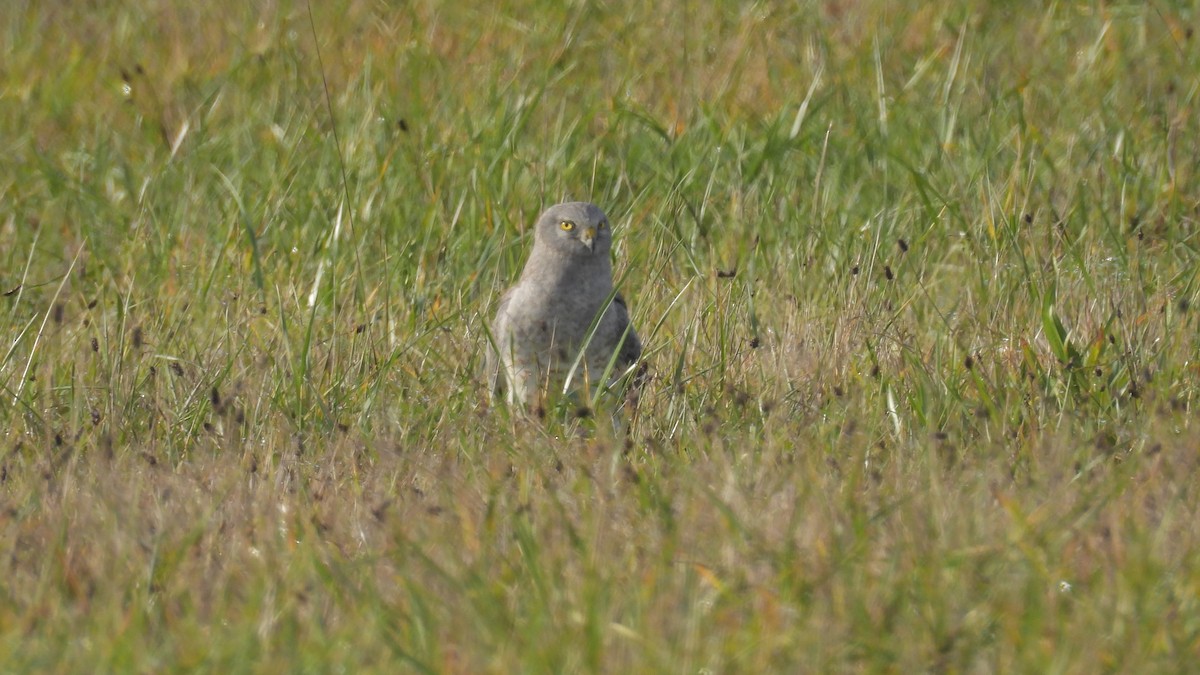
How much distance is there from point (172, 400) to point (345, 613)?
6.10ft

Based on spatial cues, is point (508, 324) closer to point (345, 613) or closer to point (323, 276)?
point (323, 276)

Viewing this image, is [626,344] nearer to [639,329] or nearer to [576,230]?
[639,329]

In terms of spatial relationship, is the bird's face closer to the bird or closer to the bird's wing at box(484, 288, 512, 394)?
the bird

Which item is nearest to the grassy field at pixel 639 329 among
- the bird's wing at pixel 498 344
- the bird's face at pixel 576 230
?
the bird's wing at pixel 498 344

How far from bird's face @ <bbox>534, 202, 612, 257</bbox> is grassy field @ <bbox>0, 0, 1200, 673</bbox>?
0.26 meters

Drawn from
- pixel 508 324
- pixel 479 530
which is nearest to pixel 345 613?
pixel 479 530

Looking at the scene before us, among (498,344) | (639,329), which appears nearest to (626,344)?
(639,329)

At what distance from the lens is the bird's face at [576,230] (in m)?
5.74

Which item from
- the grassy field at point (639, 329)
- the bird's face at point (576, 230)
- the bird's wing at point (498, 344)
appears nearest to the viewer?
the grassy field at point (639, 329)

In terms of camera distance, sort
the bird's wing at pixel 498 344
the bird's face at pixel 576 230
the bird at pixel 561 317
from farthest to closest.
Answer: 1. the bird's face at pixel 576 230
2. the bird at pixel 561 317
3. the bird's wing at pixel 498 344

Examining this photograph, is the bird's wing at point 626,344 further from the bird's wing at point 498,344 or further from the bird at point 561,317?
the bird's wing at point 498,344

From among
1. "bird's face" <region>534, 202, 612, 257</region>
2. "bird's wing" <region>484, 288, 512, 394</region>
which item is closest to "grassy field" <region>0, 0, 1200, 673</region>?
"bird's wing" <region>484, 288, 512, 394</region>

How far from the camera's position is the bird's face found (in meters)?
5.74

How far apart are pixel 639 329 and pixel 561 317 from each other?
299 millimetres
